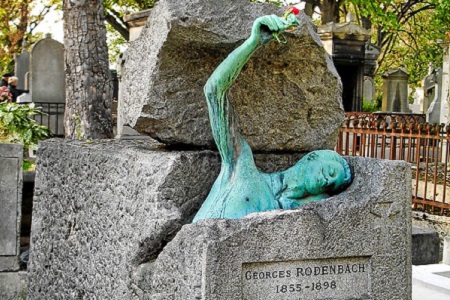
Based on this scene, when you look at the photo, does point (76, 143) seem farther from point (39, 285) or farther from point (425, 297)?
point (425, 297)

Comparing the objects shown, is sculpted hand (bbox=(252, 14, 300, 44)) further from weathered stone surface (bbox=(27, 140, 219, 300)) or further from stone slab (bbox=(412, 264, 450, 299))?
stone slab (bbox=(412, 264, 450, 299))

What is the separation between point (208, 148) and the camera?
12.0 ft

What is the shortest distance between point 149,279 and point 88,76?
5.55m

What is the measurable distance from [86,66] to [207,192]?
534 cm

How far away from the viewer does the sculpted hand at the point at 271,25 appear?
125 inches

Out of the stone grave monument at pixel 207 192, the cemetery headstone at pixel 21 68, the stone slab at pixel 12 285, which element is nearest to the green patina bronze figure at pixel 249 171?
the stone grave monument at pixel 207 192

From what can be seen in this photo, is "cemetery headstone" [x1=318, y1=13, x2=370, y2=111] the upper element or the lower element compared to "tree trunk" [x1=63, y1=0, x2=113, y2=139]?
upper

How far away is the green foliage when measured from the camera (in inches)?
363

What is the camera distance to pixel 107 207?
3715 millimetres

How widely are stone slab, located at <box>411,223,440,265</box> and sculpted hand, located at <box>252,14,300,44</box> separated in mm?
4658

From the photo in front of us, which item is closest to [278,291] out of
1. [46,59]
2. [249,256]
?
[249,256]

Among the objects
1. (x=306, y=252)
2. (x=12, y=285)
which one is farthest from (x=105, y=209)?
(x=12, y=285)

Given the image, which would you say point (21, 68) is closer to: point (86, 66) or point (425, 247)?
point (86, 66)

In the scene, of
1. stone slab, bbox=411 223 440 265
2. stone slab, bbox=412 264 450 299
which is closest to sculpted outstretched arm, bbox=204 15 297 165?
stone slab, bbox=412 264 450 299
